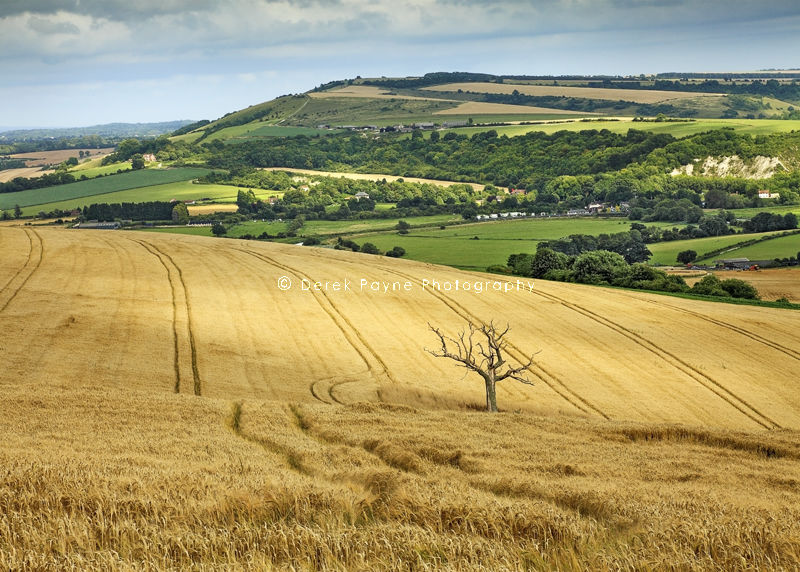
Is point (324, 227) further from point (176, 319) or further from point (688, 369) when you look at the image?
point (688, 369)

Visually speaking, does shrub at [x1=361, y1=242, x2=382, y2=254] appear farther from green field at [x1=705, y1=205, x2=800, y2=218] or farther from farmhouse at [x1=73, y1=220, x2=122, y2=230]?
green field at [x1=705, y1=205, x2=800, y2=218]

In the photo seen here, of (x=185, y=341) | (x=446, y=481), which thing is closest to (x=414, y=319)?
(x=185, y=341)

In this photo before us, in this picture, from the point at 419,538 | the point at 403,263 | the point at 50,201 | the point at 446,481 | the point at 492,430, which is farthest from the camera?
the point at 50,201

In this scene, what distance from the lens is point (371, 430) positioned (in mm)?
22984

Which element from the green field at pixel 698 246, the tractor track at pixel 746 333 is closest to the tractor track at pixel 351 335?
the tractor track at pixel 746 333

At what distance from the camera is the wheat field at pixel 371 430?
11.1 m

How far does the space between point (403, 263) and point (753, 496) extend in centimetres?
6195

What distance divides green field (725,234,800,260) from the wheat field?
42738 millimetres

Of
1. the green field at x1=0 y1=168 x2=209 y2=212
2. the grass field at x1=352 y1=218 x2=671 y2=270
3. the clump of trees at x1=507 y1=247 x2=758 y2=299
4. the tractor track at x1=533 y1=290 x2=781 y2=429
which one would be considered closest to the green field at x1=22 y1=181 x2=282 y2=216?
the green field at x1=0 y1=168 x2=209 y2=212

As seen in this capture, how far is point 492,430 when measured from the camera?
23.7m

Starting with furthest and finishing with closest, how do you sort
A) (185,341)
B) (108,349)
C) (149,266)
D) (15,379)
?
1. (149,266)
2. (185,341)
3. (108,349)
4. (15,379)

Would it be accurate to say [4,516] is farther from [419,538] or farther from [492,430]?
[492,430]

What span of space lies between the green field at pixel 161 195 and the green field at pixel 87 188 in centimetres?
307

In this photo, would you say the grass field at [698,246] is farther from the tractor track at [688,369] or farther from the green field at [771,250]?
the tractor track at [688,369]
